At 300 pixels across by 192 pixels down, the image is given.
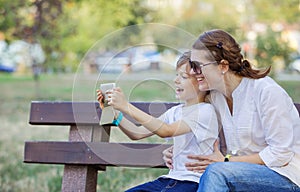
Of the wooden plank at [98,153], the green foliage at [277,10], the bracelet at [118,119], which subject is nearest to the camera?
the bracelet at [118,119]

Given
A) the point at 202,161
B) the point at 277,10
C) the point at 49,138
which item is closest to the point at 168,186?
the point at 202,161

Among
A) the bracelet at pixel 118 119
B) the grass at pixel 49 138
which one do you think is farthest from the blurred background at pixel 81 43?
the bracelet at pixel 118 119

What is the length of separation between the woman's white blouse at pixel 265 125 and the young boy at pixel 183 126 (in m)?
0.09

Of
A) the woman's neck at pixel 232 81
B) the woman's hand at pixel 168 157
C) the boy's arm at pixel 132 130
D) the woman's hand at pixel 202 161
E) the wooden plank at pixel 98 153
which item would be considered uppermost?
the woman's neck at pixel 232 81

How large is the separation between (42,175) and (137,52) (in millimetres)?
2716

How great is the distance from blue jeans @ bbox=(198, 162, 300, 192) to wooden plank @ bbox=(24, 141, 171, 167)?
0.66 m

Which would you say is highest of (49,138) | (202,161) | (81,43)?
(81,43)

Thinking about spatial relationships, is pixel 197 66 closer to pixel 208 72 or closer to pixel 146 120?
pixel 208 72

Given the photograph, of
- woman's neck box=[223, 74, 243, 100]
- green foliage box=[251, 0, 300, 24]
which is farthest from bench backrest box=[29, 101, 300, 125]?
green foliage box=[251, 0, 300, 24]

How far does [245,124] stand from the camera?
2975 millimetres

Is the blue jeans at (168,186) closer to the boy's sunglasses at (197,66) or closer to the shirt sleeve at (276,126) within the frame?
the shirt sleeve at (276,126)

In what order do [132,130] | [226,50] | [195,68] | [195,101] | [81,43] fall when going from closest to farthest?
[226,50] < [195,68] < [195,101] < [132,130] < [81,43]

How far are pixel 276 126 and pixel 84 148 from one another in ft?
3.74

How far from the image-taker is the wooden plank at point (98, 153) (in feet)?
11.3
